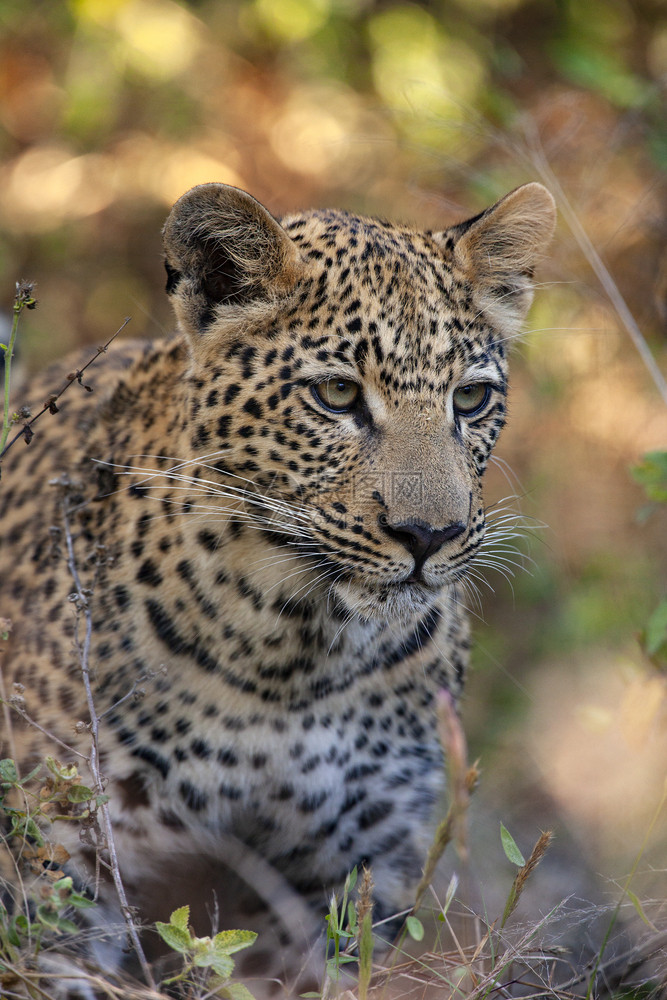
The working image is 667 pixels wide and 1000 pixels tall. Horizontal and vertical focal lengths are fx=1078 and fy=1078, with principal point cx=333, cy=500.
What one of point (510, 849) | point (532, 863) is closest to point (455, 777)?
point (532, 863)

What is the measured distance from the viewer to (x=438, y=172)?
229 inches

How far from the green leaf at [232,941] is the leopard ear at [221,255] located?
169 centimetres

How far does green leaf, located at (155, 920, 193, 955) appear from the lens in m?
2.44

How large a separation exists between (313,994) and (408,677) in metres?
1.24

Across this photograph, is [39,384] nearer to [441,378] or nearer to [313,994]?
[441,378]

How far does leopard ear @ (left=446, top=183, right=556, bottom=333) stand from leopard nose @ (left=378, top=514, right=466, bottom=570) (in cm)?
86

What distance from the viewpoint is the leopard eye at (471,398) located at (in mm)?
3277

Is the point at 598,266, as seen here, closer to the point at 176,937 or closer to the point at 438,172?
the point at 438,172

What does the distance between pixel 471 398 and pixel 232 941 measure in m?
1.70

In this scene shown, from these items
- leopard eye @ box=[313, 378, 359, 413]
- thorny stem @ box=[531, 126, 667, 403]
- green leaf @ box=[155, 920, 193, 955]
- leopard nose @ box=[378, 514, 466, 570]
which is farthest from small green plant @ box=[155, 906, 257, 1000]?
thorny stem @ box=[531, 126, 667, 403]

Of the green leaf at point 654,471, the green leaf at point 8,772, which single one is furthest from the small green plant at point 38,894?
the green leaf at point 654,471

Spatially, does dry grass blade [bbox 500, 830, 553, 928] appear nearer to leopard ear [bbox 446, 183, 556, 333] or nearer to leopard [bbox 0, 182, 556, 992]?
leopard [bbox 0, 182, 556, 992]

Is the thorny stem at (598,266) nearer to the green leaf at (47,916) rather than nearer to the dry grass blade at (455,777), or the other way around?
the dry grass blade at (455,777)

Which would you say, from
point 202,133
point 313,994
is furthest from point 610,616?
point 202,133
